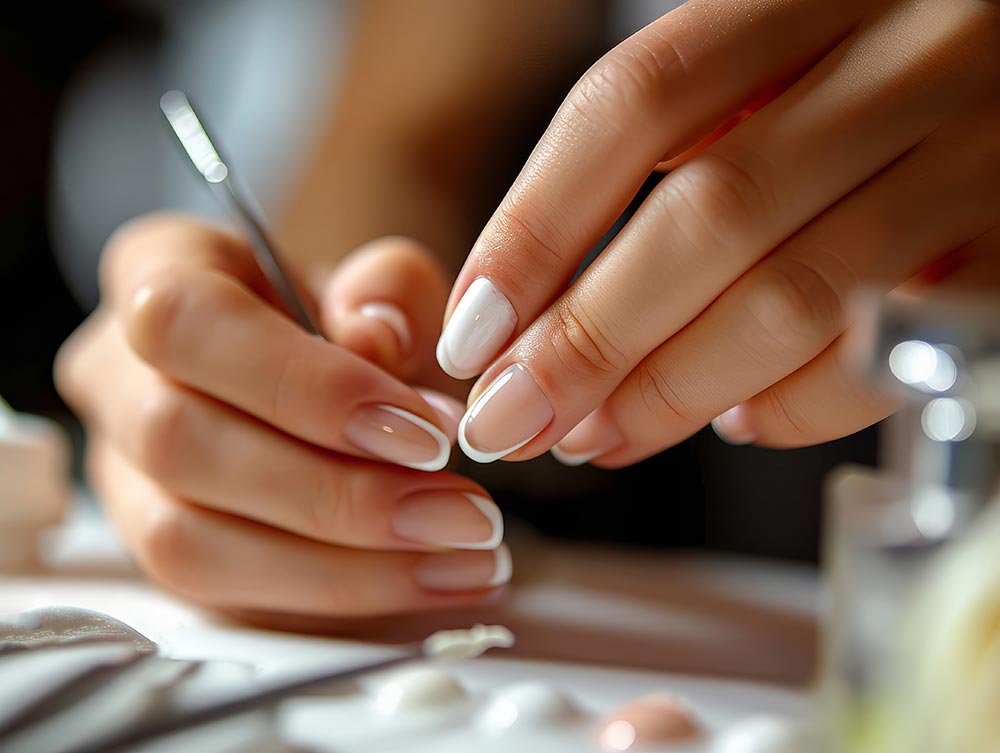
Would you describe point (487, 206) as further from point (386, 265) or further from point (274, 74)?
Result: point (274, 74)

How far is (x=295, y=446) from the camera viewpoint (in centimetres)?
26

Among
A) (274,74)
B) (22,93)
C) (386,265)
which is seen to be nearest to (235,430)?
(386,265)

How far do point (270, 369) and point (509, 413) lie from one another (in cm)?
8

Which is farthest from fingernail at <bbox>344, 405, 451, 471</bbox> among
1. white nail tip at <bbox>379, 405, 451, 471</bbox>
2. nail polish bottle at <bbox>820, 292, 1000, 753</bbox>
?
nail polish bottle at <bbox>820, 292, 1000, 753</bbox>

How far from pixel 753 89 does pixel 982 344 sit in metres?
0.08

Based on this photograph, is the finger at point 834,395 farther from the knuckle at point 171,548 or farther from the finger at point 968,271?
the knuckle at point 171,548

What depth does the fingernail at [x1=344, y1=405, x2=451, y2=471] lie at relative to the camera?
226mm

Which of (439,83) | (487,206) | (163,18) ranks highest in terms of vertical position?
(163,18)

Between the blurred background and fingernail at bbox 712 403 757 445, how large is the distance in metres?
0.17

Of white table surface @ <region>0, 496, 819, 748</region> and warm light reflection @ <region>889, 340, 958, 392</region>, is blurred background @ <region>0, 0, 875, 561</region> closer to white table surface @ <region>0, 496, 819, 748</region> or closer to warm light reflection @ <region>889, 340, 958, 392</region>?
white table surface @ <region>0, 496, 819, 748</region>

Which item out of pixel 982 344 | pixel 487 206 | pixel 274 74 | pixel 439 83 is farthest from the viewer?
pixel 274 74

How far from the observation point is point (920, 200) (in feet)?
0.50

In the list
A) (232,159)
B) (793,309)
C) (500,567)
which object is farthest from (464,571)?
(232,159)

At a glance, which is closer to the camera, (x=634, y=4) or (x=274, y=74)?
(x=634, y=4)
